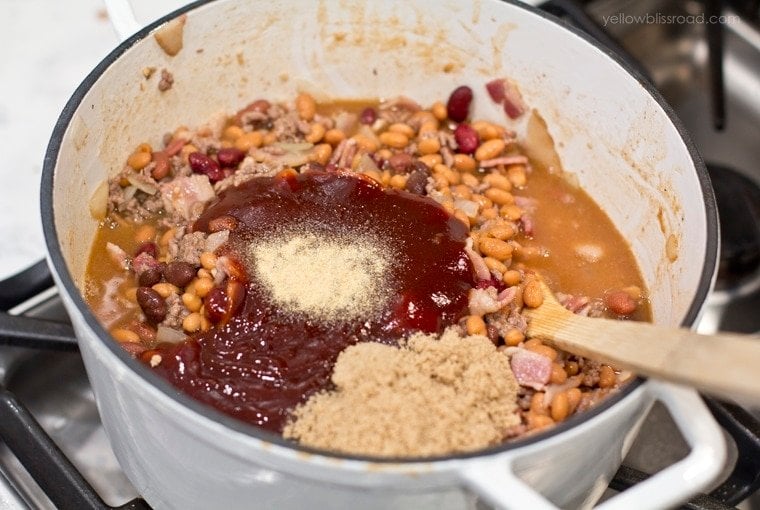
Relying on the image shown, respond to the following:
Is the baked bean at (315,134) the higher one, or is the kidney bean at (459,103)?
the baked bean at (315,134)

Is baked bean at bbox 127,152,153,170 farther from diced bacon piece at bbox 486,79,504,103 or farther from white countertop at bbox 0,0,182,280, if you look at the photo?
diced bacon piece at bbox 486,79,504,103

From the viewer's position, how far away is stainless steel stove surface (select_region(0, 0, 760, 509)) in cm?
166

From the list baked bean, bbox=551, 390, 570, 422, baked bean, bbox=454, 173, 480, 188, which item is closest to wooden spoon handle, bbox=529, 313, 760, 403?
baked bean, bbox=551, 390, 570, 422

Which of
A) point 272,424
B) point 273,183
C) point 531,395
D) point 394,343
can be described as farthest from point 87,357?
point 531,395

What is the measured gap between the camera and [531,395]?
151 cm

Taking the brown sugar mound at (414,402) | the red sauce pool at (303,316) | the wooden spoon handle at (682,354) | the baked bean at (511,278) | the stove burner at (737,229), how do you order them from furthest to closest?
the stove burner at (737,229), the baked bean at (511,278), the red sauce pool at (303,316), the brown sugar mound at (414,402), the wooden spoon handle at (682,354)

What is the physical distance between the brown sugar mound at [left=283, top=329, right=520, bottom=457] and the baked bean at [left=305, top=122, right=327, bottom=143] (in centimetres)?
71

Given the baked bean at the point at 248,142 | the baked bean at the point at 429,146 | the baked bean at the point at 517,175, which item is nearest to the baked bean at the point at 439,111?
the baked bean at the point at 429,146

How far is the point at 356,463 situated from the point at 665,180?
989 mm

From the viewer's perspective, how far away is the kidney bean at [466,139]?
2010mm

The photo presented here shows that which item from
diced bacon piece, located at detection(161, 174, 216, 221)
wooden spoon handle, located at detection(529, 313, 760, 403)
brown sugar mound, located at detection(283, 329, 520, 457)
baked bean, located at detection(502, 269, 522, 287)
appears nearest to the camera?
wooden spoon handle, located at detection(529, 313, 760, 403)

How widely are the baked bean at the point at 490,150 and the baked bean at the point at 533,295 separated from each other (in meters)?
0.43

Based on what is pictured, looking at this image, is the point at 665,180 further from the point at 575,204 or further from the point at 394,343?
the point at 394,343

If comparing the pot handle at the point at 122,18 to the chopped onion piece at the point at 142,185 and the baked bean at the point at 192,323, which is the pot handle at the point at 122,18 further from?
the baked bean at the point at 192,323
